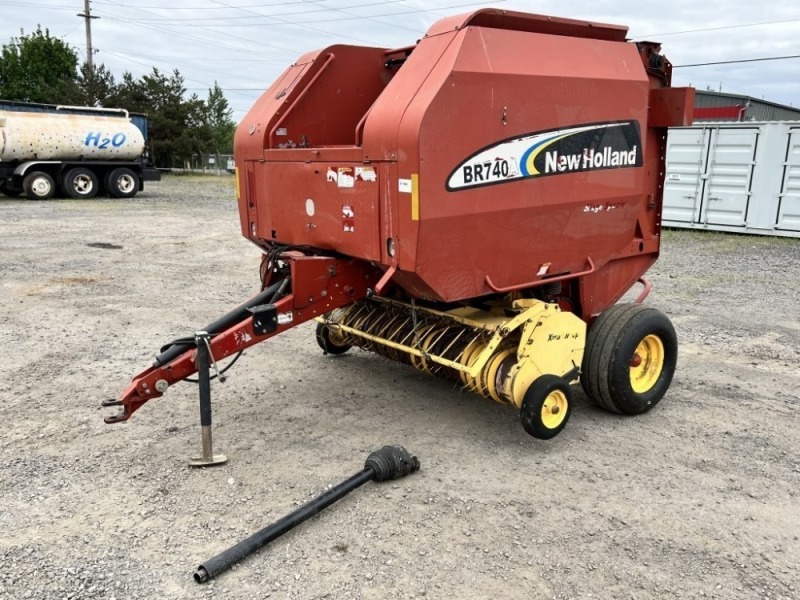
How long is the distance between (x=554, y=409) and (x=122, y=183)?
20.0 meters

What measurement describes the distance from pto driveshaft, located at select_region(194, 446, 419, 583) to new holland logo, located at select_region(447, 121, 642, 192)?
1.48m

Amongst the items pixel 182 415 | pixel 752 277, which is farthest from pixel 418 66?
pixel 752 277

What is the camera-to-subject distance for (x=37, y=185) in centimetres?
1939

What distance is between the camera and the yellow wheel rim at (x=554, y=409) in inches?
158

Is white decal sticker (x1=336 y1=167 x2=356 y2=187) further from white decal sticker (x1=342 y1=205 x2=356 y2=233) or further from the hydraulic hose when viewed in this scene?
the hydraulic hose

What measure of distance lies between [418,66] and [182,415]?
8.96ft

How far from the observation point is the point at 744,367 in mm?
5555

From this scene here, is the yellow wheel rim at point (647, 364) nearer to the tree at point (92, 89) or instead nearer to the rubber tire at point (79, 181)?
the rubber tire at point (79, 181)

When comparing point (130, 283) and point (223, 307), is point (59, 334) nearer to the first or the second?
point (223, 307)

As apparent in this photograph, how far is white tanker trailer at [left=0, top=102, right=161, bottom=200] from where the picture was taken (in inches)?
732

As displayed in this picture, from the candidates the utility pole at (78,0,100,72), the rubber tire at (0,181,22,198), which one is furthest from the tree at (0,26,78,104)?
the rubber tire at (0,181,22,198)

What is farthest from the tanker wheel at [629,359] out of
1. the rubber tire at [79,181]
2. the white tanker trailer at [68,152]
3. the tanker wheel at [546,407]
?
the rubber tire at [79,181]

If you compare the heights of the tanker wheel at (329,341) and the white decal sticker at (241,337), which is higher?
the white decal sticker at (241,337)

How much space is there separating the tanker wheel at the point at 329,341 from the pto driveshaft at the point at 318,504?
1.99 m
